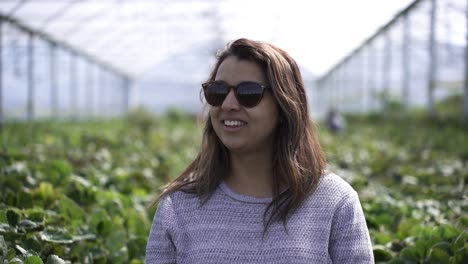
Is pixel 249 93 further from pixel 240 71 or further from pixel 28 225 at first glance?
pixel 28 225

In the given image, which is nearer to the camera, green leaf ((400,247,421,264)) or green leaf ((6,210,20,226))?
green leaf ((6,210,20,226))

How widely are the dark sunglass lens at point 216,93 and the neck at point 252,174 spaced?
0.71 feet

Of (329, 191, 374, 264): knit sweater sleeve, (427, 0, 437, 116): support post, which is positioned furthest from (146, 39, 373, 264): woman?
(427, 0, 437, 116): support post

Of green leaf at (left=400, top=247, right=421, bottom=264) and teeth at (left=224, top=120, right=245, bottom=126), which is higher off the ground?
teeth at (left=224, top=120, right=245, bottom=126)

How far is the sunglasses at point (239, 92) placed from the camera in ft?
7.53

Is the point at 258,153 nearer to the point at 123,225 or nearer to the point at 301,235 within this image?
the point at 301,235

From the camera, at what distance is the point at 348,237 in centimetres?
219

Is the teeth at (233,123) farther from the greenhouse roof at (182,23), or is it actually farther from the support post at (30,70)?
the support post at (30,70)

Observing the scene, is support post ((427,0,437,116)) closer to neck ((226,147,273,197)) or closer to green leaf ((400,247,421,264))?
green leaf ((400,247,421,264))

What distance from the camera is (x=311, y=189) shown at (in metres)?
2.28

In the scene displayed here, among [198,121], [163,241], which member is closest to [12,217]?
[163,241]

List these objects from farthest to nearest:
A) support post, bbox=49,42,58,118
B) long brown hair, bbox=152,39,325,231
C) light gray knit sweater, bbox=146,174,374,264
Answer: support post, bbox=49,42,58,118
long brown hair, bbox=152,39,325,231
light gray knit sweater, bbox=146,174,374,264

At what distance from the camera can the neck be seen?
2.37 meters

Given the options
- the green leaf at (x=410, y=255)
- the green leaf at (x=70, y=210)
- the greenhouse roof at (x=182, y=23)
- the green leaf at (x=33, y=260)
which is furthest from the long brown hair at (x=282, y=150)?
the greenhouse roof at (x=182, y=23)
